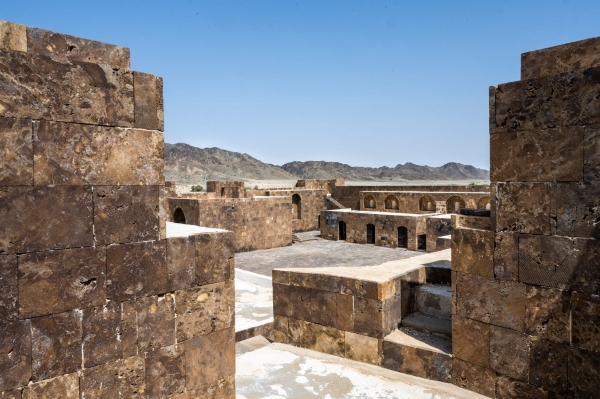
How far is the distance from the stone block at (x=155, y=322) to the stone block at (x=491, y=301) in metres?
3.16

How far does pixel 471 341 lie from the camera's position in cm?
443

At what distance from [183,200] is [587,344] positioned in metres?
16.2

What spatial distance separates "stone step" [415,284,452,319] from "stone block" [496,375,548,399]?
1.30 metres

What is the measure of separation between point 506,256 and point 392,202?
22607 millimetres

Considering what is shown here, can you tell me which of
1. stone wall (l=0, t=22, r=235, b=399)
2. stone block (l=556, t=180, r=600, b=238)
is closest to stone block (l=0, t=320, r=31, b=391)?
stone wall (l=0, t=22, r=235, b=399)

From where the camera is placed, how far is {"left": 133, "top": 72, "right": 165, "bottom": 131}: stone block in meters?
2.99

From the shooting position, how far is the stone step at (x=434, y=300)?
5.53 meters

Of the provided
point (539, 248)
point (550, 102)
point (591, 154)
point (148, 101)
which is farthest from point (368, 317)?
point (148, 101)

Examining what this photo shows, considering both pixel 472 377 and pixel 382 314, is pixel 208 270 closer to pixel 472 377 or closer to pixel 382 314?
pixel 382 314

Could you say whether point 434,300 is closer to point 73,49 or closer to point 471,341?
point 471,341

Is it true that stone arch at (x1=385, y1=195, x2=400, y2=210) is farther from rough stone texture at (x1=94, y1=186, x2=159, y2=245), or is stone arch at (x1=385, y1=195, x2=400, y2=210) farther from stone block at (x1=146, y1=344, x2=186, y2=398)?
rough stone texture at (x1=94, y1=186, x2=159, y2=245)

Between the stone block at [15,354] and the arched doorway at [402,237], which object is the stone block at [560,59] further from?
the arched doorway at [402,237]

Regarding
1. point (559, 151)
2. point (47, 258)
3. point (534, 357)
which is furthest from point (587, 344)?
point (47, 258)

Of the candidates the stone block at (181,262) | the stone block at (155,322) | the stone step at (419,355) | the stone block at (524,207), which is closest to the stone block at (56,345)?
the stone block at (155,322)
